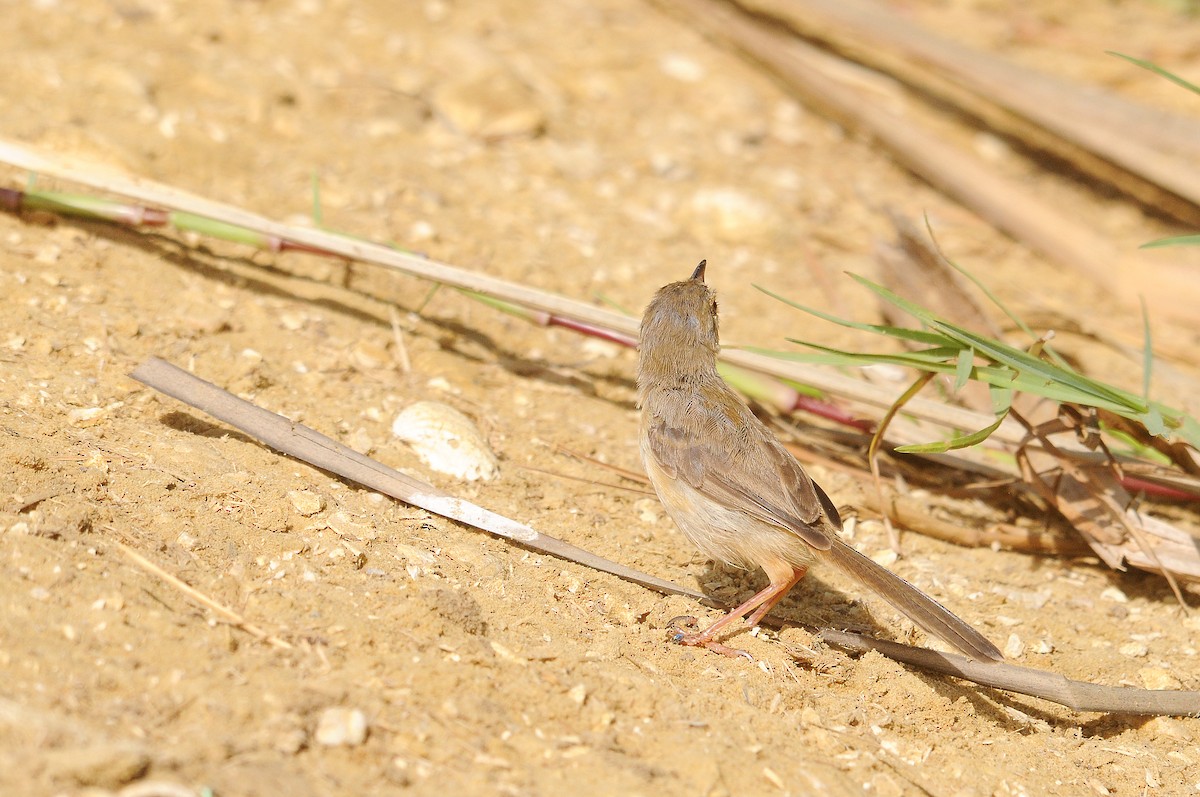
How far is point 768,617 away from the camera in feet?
12.4

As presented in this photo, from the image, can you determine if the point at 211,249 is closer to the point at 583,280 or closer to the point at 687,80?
the point at 583,280

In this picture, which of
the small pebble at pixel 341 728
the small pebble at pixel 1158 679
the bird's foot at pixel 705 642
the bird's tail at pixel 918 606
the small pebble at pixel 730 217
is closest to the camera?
the small pebble at pixel 341 728

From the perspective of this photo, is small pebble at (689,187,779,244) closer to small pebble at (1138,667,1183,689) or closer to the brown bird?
the brown bird

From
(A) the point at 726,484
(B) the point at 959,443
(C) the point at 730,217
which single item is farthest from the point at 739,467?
(C) the point at 730,217

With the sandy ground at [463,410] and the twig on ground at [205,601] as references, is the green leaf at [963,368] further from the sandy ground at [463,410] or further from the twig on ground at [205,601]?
the twig on ground at [205,601]

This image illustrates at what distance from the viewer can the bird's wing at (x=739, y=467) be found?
362cm

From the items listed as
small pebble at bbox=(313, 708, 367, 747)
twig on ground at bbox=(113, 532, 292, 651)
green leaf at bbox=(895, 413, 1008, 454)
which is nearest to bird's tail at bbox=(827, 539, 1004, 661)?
green leaf at bbox=(895, 413, 1008, 454)

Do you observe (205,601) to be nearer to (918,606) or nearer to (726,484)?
(726,484)

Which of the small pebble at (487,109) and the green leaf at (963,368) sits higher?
the green leaf at (963,368)

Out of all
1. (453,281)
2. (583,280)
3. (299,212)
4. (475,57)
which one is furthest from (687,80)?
(453,281)

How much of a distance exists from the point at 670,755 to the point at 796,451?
6.68ft

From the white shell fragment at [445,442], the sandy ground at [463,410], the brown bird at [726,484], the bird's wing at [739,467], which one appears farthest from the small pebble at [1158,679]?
the white shell fragment at [445,442]

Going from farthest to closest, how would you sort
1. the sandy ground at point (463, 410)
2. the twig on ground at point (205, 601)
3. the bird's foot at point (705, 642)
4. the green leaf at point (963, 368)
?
the green leaf at point (963, 368) < the bird's foot at point (705, 642) < the twig on ground at point (205, 601) < the sandy ground at point (463, 410)

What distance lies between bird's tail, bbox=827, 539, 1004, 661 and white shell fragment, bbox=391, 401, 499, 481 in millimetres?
1367
